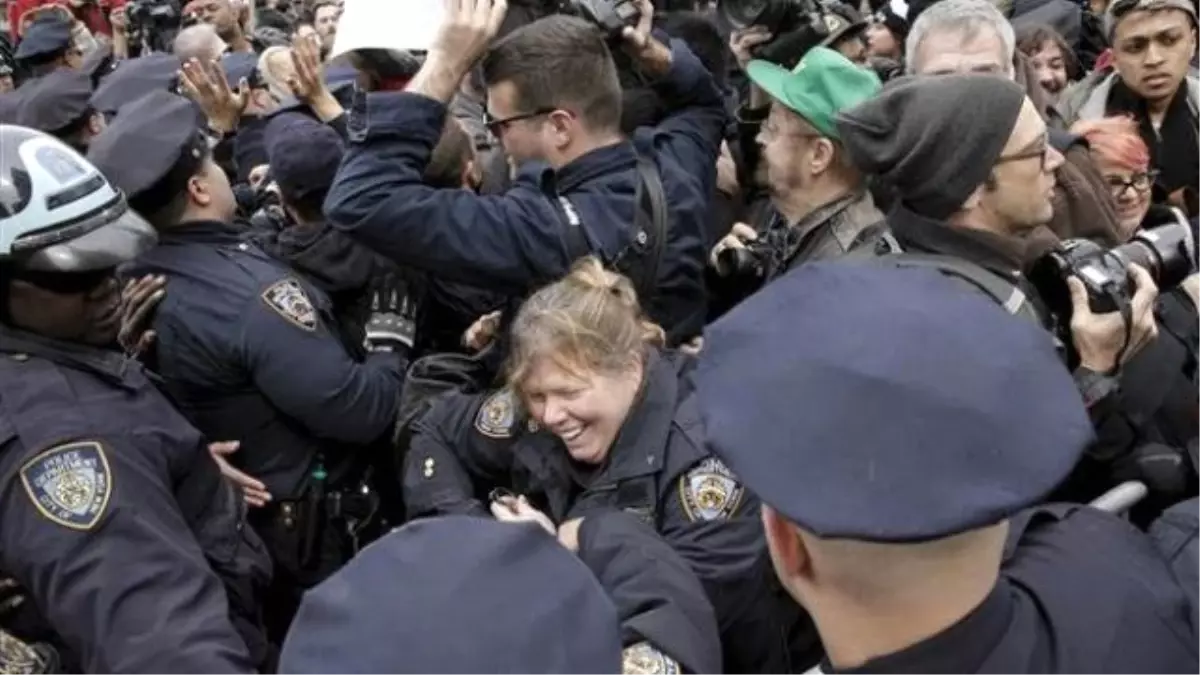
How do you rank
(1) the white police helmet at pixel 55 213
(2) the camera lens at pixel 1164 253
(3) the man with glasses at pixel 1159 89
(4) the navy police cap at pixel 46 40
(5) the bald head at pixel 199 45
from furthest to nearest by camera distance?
(4) the navy police cap at pixel 46 40
(5) the bald head at pixel 199 45
(3) the man with glasses at pixel 1159 89
(2) the camera lens at pixel 1164 253
(1) the white police helmet at pixel 55 213

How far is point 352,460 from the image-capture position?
10.8 ft

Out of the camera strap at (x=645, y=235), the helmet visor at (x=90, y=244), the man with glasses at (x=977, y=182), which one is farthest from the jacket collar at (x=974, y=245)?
the helmet visor at (x=90, y=244)

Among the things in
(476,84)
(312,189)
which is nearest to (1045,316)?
(312,189)

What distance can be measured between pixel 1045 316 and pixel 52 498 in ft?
5.20

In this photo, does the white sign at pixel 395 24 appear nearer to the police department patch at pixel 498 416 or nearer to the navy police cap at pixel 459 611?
the police department patch at pixel 498 416

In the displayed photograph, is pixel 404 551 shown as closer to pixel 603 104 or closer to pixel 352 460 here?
pixel 603 104

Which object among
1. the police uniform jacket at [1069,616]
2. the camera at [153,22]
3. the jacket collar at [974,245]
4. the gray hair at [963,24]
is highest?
the police uniform jacket at [1069,616]

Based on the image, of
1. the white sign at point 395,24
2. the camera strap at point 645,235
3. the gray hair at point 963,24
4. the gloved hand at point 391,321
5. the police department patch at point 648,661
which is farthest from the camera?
the gray hair at point 963,24

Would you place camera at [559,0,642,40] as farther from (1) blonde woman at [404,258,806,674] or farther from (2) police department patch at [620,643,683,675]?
(2) police department patch at [620,643,683,675]

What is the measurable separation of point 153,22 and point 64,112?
388 cm

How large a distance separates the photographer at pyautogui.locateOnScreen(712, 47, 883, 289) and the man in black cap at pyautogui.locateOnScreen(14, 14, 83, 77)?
4.76 meters

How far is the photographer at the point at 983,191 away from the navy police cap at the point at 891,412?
105cm

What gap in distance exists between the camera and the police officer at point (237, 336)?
289cm

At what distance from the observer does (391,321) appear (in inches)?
127
